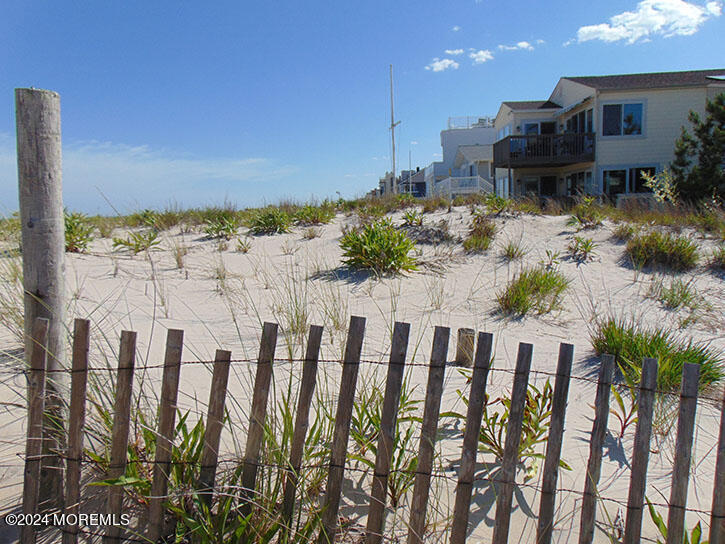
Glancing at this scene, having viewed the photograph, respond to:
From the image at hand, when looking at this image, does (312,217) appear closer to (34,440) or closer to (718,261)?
(718,261)

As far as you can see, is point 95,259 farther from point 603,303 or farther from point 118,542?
point 603,303

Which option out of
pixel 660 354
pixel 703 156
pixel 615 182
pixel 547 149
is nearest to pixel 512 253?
pixel 660 354

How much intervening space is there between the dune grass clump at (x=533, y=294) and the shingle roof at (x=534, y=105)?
19841 millimetres

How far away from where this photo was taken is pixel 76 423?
6.79 ft

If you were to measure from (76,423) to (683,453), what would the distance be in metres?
2.38

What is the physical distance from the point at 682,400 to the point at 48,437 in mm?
2683

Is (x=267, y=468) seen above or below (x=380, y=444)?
below

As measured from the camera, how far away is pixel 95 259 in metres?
8.19

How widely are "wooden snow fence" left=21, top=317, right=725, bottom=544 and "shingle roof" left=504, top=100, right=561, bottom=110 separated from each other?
2441 centimetres

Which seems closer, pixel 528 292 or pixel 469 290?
pixel 528 292

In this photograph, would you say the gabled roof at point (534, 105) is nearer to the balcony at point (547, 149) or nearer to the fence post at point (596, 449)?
the balcony at point (547, 149)

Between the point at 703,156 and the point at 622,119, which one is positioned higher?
the point at 622,119

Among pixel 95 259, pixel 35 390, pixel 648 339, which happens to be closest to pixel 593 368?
pixel 648 339

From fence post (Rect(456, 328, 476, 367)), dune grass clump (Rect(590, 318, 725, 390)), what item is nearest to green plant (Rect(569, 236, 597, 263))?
dune grass clump (Rect(590, 318, 725, 390))
